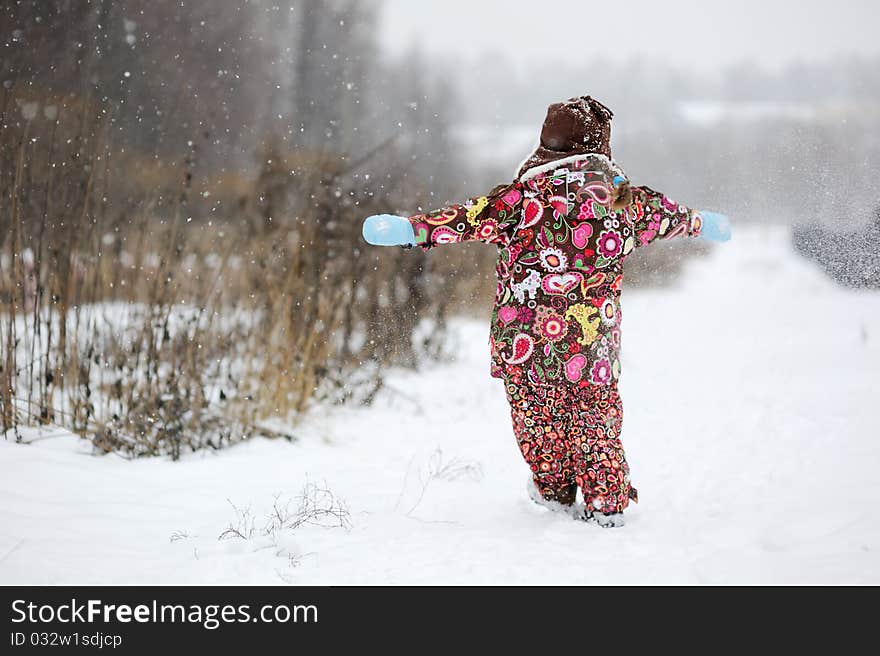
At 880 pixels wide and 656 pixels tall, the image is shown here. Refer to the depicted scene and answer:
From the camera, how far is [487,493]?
2.63 m

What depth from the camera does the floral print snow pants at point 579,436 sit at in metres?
2.13

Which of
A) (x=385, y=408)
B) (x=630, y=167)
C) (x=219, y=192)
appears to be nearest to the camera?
(x=385, y=408)

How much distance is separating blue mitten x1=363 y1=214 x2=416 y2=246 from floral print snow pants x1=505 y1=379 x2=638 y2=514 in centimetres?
56

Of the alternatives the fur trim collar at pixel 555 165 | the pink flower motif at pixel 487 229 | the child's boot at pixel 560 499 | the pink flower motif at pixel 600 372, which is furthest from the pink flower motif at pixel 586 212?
the child's boot at pixel 560 499

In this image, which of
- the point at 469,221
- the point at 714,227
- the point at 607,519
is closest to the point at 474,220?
the point at 469,221

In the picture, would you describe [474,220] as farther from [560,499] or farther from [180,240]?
[180,240]

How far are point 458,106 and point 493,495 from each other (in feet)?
16.3

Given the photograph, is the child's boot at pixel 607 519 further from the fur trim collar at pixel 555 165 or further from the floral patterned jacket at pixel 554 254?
the fur trim collar at pixel 555 165

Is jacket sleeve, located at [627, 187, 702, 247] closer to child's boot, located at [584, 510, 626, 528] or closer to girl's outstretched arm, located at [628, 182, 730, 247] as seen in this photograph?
girl's outstretched arm, located at [628, 182, 730, 247]

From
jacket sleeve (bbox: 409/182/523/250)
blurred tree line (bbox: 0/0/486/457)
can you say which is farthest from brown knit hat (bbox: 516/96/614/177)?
blurred tree line (bbox: 0/0/486/457)

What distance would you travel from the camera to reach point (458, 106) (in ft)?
22.0

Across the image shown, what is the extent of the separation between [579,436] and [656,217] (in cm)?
74
